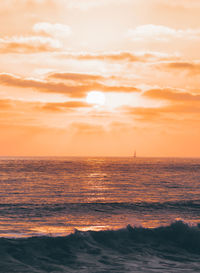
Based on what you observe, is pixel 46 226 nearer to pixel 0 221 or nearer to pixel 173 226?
pixel 0 221

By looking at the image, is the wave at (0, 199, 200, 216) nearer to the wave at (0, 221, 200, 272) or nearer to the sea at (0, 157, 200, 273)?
the sea at (0, 157, 200, 273)

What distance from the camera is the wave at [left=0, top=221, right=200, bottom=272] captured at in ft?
53.6

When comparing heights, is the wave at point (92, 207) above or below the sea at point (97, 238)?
below

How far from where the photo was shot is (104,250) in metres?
19.2

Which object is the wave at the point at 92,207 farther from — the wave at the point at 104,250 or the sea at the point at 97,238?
the wave at the point at 104,250

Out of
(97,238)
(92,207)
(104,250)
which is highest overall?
(97,238)

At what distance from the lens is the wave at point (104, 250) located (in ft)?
53.6

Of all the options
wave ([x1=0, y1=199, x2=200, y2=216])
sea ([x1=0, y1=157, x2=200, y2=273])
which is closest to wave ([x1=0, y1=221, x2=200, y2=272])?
sea ([x1=0, y1=157, x2=200, y2=273])

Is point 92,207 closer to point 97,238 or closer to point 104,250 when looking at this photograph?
point 97,238

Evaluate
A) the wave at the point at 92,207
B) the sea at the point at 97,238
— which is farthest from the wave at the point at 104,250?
the wave at the point at 92,207

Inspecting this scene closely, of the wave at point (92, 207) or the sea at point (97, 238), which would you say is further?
the wave at point (92, 207)

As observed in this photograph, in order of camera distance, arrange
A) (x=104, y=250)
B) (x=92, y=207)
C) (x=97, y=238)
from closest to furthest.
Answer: (x=104, y=250) < (x=97, y=238) < (x=92, y=207)

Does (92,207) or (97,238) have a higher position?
(97,238)

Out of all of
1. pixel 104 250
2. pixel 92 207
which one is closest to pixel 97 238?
pixel 104 250
